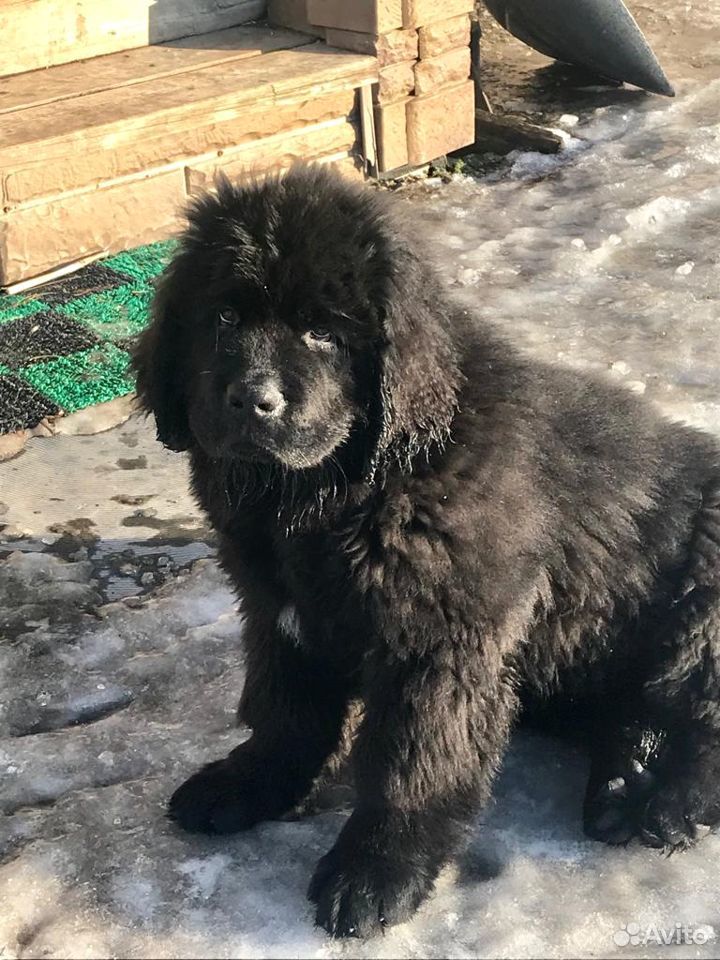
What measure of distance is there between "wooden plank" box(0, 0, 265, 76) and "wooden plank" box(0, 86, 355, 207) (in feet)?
3.25

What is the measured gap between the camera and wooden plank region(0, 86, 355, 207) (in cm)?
543

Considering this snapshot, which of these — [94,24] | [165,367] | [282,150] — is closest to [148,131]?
[282,150]

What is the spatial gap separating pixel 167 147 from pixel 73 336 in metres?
1.14

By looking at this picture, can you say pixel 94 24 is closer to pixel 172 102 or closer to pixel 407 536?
pixel 172 102

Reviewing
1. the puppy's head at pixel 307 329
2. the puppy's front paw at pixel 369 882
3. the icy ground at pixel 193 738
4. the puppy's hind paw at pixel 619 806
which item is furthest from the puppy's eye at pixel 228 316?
the puppy's hind paw at pixel 619 806

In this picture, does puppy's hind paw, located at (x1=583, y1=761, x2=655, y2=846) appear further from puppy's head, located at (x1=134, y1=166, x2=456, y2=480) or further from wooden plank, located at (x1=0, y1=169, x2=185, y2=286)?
wooden plank, located at (x1=0, y1=169, x2=185, y2=286)

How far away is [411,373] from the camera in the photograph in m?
2.47

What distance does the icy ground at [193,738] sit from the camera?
2570 mm

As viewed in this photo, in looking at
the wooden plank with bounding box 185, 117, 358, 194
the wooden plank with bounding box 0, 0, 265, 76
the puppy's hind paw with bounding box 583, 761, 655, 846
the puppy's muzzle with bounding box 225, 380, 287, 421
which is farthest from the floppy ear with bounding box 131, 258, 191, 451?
the wooden plank with bounding box 0, 0, 265, 76

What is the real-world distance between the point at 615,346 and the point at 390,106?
2.13 m

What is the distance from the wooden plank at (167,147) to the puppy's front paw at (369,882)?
145 inches

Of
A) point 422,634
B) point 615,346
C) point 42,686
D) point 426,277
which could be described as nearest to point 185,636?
point 42,686

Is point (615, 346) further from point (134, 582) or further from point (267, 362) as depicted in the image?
point (267, 362)

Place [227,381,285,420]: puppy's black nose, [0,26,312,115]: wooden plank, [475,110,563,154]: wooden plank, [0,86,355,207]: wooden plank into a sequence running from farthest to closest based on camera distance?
[475,110,563,154]: wooden plank < [0,26,312,115]: wooden plank < [0,86,355,207]: wooden plank < [227,381,285,420]: puppy's black nose
